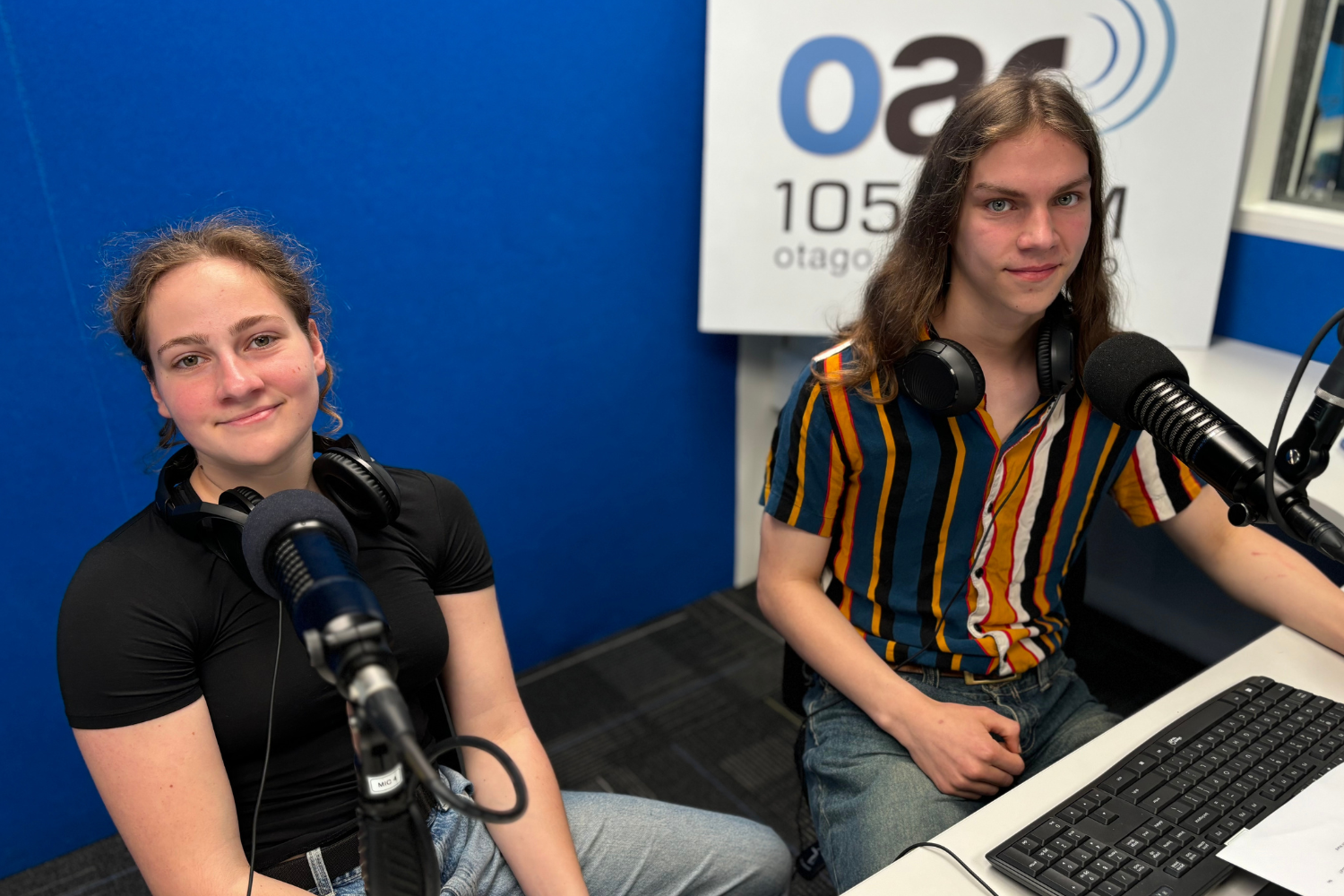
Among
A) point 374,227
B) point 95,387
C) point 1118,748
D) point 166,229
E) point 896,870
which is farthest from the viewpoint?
point 374,227

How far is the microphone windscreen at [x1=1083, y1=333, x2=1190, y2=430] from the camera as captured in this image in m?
0.93

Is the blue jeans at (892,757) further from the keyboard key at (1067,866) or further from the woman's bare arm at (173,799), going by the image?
the woman's bare arm at (173,799)

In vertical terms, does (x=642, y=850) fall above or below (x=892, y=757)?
below

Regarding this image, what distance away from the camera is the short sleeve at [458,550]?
118cm

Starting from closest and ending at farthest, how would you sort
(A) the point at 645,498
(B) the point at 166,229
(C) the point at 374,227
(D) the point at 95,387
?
1. (B) the point at 166,229
2. (D) the point at 95,387
3. (C) the point at 374,227
4. (A) the point at 645,498

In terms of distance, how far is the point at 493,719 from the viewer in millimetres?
1190

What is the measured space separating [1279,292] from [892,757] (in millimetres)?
1392

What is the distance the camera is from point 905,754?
1.19 m

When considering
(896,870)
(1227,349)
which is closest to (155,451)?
(896,870)

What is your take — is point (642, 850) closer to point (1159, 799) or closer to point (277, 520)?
point (1159, 799)

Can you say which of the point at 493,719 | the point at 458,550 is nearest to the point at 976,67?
the point at 458,550

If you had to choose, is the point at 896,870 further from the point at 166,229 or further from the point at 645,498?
the point at 645,498

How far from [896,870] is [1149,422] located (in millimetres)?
468

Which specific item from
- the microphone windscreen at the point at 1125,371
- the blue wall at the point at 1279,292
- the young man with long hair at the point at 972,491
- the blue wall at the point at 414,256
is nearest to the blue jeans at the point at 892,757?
the young man with long hair at the point at 972,491
